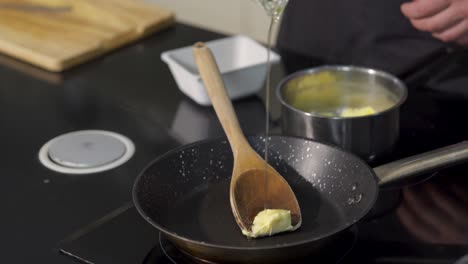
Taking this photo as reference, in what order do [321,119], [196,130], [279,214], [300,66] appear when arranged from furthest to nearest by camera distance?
[300,66] < [196,130] < [321,119] < [279,214]

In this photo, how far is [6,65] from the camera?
1.26m

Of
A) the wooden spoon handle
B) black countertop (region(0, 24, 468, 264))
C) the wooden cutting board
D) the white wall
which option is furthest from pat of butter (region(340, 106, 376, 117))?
the white wall

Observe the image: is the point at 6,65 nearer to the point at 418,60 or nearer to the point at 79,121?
the point at 79,121

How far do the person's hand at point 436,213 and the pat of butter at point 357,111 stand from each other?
0.44 ft

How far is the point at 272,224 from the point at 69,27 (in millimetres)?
750

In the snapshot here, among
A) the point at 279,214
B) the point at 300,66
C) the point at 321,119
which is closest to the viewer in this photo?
the point at 279,214

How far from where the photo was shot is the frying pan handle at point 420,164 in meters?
0.81

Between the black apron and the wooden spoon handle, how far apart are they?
0.36 m

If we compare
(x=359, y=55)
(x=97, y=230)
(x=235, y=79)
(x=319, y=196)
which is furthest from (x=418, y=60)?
(x=97, y=230)

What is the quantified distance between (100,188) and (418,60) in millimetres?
608

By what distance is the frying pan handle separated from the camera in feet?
2.65

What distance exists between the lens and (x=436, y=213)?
2.67ft

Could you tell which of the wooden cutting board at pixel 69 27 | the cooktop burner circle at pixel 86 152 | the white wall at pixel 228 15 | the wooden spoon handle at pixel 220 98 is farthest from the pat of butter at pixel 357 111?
the white wall at pixel 228 15

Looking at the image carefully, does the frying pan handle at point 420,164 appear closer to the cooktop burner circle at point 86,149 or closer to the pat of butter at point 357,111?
the pat of butter at point 357,111
